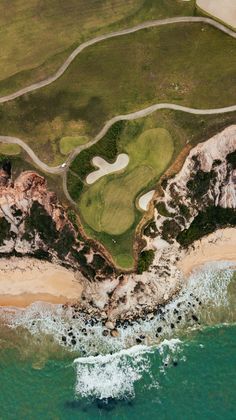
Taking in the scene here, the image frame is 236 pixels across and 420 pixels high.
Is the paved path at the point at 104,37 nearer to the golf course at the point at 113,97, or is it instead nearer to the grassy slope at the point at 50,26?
the golf course at the point at 113,97

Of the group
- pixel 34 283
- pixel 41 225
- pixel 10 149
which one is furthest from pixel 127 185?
pixel 34 283

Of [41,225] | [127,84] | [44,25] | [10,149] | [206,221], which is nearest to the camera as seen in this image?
[127,84]

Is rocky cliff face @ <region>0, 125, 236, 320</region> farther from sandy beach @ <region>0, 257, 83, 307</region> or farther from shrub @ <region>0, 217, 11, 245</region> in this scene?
sandy beach @ <region>0, 257, 83, 307</region>

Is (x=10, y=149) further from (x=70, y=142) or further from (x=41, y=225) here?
(x=41, y=225)

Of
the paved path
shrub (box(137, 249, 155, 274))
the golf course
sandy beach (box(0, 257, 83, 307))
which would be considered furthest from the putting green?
the paved path

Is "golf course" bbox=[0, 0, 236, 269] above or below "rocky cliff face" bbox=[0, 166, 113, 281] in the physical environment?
above
